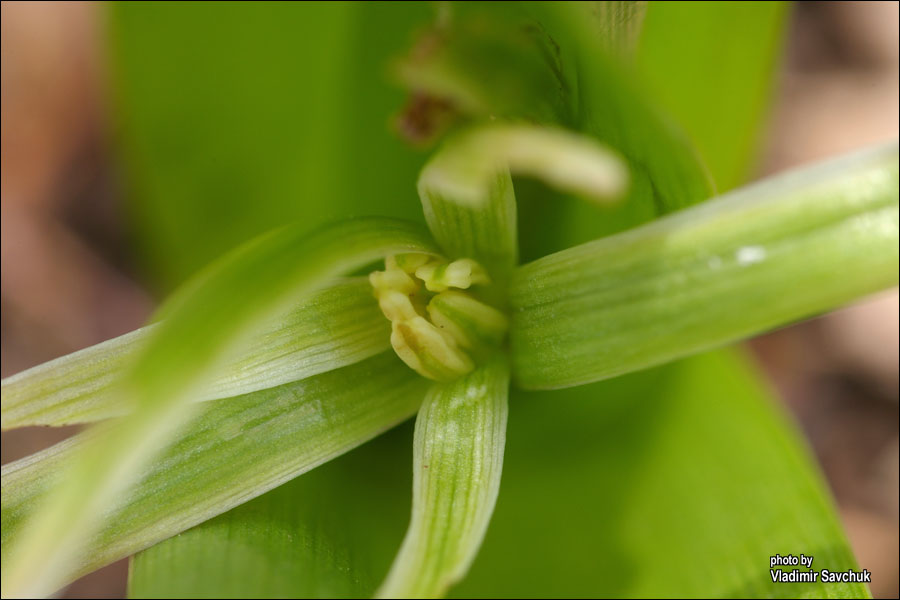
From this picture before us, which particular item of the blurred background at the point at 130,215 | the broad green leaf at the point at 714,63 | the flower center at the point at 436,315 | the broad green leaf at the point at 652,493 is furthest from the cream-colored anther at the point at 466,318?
the blurred background at the point at 130,215

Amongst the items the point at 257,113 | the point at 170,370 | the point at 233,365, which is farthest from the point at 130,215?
the point at 170,370

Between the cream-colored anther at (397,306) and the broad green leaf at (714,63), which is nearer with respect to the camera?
the cream-colored anther at (397,306)

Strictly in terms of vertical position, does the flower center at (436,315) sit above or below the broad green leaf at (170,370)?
above

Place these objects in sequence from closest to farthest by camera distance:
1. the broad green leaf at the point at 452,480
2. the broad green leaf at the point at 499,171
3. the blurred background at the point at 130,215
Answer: the broad green leaf at the point at 499,171
the broad green leaf at the point at 452,480
the blurred background at the point at 130,215

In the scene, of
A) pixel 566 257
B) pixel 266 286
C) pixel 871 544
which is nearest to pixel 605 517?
pixel 566 257

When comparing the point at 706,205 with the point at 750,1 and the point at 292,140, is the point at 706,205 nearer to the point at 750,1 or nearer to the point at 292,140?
the point at 750,1

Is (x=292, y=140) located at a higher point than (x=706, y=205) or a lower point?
higher

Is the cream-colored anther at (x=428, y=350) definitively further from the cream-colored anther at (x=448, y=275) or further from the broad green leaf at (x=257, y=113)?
the broad green leaf at (x=257, y=113)
